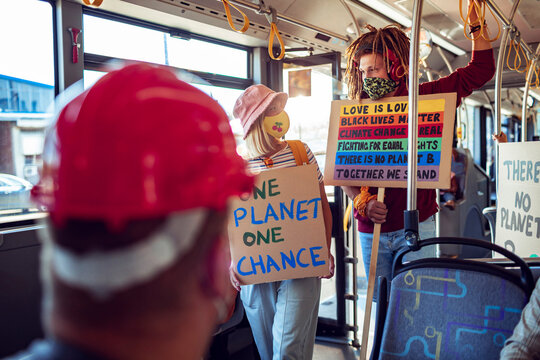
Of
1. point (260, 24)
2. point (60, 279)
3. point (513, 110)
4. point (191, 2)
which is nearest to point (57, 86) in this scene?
point (191, 2)

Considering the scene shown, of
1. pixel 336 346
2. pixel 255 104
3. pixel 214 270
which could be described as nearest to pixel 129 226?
pixel 214 270

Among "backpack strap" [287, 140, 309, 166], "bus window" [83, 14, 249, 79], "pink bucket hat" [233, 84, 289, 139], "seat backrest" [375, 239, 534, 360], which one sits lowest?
"seat backrest" [375, 239, 534, 360]

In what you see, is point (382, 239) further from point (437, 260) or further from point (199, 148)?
point (199, 148)

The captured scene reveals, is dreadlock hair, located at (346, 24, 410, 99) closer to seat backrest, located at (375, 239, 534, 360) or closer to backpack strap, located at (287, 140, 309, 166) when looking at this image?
backpack strap, located at (287, 140, 309, 166)

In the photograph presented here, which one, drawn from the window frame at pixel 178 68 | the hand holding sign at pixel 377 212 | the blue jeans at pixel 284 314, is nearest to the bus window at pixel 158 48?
the window frame at pixel 178 68

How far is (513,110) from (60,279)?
436 inches

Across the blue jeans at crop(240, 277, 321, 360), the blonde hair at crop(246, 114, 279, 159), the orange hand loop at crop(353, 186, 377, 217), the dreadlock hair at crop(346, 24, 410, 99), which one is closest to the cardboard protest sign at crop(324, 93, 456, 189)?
the orange hand loop at crop(353, 186, 377, 217)

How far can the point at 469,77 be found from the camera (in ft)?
6.28

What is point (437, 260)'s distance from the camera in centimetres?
130

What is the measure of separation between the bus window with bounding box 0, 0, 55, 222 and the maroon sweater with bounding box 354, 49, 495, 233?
66.6 inches

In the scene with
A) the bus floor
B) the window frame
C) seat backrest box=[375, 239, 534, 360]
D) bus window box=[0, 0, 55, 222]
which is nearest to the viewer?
seat backrest box=[375, 239, 534, 360]

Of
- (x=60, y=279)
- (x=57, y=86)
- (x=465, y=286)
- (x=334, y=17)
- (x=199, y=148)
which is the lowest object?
(x=465, y=286)

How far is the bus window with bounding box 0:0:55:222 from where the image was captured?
7.52 feet

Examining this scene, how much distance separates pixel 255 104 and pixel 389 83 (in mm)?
571
